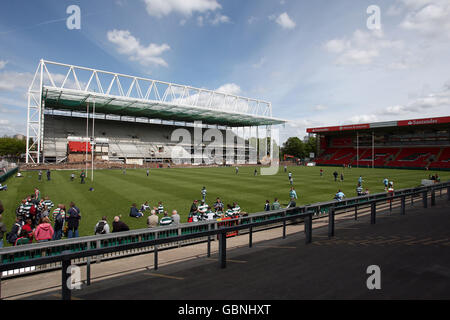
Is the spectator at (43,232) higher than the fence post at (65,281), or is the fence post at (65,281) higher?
the fence post at (65,281)

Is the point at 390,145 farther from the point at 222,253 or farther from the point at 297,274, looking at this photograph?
the point at 222,253

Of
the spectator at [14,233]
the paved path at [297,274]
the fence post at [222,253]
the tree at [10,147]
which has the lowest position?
the spectator at [14,233]

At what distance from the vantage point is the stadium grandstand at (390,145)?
60312mm

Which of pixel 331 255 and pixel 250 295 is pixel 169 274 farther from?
pixel 331 255

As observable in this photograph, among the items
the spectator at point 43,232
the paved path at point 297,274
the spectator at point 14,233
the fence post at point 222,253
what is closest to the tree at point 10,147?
the spectator at point 14,233

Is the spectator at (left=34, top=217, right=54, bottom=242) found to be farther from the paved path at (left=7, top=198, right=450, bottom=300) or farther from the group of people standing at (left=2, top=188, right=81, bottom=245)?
the paved path at (left=7, top=198, right=450, bottom=300)

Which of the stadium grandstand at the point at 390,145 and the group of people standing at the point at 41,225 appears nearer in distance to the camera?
the group of people standing at the point at 41,225

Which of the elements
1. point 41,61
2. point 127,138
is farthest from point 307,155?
point 41,61

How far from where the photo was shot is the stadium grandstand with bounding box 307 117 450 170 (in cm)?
6031

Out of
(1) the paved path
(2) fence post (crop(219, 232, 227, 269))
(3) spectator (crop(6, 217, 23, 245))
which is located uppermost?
(2) fence post (crop(219, 232, 227, 269))

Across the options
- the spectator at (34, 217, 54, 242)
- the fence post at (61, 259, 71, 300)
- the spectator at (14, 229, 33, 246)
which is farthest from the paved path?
the spectator at (34, 217, 54, 242)

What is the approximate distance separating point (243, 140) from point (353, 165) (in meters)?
42.3

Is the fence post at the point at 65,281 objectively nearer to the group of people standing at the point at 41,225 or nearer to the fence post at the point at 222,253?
the fence post at the point at 222,253

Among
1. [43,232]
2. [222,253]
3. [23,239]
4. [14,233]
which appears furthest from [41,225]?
[222,253]
